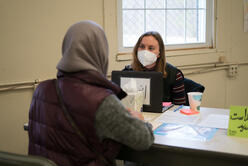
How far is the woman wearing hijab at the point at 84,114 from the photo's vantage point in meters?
1.17

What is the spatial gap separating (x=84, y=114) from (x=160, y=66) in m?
1.21

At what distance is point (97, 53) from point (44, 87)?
0.28m

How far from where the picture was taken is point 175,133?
4.81ft

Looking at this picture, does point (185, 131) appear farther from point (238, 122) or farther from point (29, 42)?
point (29, 42)

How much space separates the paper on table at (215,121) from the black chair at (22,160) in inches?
35.1

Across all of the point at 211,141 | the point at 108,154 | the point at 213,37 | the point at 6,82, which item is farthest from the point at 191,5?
the point at 108,154

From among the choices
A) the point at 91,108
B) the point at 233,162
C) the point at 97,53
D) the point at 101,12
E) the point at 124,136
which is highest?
the point at 101,12

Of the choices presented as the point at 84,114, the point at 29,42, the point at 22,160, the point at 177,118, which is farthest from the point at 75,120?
the point at 29,42

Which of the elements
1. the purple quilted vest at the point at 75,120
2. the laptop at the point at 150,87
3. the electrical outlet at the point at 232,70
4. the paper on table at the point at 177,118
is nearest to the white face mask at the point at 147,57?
the laptop at the point at 150,87

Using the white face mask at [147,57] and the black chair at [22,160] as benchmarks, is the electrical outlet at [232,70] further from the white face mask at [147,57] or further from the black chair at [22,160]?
the black chair at [22,160]

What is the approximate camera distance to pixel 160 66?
226 cm

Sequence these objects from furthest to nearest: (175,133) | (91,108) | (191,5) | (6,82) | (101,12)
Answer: (191,5), (101,12), (6,82), (175,133), (91,108)

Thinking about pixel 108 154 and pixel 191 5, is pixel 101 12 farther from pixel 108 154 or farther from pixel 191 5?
pixel 108 154

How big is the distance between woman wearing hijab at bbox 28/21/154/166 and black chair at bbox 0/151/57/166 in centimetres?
18
